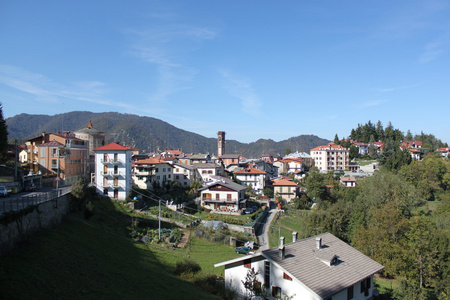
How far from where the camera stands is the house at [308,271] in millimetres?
16750

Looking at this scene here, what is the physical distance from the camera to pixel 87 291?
563 inches

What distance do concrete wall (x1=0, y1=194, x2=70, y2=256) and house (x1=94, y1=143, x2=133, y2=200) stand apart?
13841 mm

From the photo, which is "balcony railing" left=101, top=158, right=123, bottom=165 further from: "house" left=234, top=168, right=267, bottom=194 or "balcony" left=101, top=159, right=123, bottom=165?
"house" left=234, top=168, right=267, bottom=194

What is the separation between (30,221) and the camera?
1941 centimetres

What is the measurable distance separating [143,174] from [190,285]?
1280 inches

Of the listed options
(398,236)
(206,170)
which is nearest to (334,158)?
(206,170)

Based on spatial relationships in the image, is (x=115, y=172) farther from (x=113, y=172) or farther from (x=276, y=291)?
(x=276, y=291)

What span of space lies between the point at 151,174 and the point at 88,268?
Result: 109 ft

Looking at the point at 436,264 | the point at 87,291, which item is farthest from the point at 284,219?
the point at 87,291

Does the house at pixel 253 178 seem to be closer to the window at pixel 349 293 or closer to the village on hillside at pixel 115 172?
the village on hillside at pixel 115 172

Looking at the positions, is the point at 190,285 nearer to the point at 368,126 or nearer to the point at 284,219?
the point at 284,219

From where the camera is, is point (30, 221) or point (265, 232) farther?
point (265, 232)

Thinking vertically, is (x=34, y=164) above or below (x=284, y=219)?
above

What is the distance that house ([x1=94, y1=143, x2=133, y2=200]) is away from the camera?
136 ft
